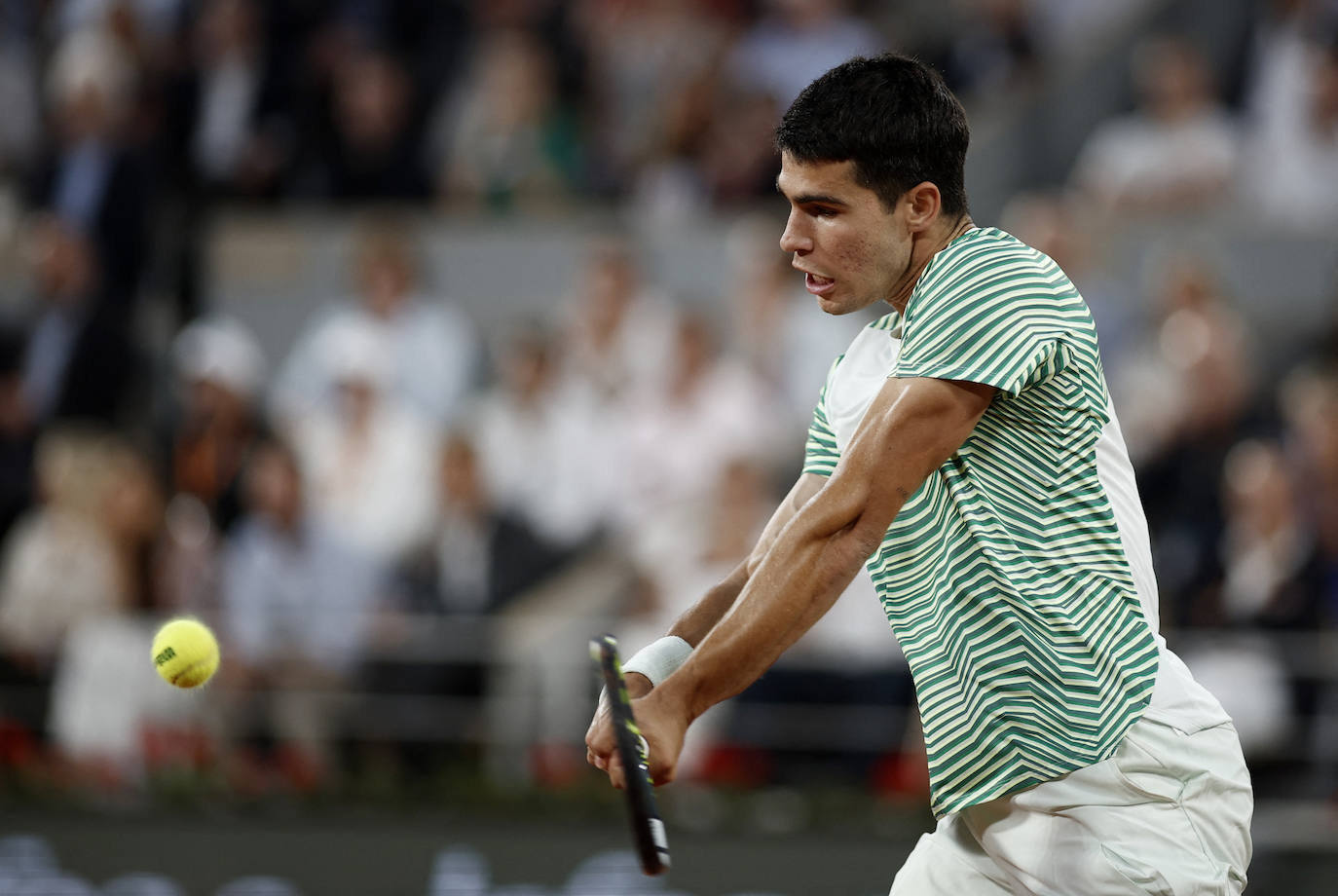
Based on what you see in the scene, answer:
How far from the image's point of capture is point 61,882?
349 inches

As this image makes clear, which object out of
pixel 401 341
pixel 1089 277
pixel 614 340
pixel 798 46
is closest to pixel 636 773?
pixel 1089 277

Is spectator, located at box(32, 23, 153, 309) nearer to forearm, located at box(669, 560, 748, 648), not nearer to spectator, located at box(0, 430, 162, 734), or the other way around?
spectator, located at box(0, 430, 162, 734)

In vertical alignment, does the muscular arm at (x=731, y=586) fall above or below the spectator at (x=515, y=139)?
below

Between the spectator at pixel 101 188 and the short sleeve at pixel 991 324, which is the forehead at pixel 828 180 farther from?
the spectator at pixel 101 188

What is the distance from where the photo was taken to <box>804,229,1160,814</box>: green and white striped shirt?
348cm

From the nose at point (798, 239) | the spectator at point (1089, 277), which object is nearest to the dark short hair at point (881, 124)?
the nose at point (798, 239)

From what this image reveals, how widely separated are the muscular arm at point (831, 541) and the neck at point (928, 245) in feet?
1.29

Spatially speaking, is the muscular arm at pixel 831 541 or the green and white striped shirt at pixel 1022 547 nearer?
the muscular arm at pixel 831 541

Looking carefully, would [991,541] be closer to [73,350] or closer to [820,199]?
[820,199]

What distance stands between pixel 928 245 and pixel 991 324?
1.07 feet

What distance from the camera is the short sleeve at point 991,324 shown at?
11.1 ft

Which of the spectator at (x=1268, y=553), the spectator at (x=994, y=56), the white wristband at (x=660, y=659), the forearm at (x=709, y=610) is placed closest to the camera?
the white wristband at (x=660, y=659)

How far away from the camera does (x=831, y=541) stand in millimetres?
3369

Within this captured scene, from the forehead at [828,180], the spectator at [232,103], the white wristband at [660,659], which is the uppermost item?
the spectator at [232,103]
